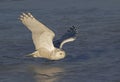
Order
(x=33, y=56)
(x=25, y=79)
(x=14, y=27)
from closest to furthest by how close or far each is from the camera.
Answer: (x=25, y=79)
(x=33, y=56)
(x=14, y=27)

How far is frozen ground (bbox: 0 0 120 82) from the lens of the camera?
12.4 meters

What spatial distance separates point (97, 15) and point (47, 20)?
55.9 inches

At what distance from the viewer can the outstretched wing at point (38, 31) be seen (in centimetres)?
1261

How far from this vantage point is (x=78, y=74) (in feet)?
40.4

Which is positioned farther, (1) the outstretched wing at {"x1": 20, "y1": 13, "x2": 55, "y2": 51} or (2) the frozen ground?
(1) the outstretched wing at {"x1": 20, "y1": 13, "x2": 55, "y2": 51}

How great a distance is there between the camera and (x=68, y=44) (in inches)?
579

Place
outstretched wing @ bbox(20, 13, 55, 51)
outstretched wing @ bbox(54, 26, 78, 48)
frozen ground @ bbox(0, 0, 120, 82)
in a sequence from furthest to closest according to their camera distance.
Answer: outstretched wing @ bbox(54, 26, 78, 48), outstretched wing @ bbox(20, 13, 55, 51), frozen ground @ bbox(0, 0, 120, 82)

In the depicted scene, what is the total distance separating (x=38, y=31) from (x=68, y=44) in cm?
212

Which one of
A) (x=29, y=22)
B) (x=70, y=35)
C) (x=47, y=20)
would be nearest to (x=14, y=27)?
(x=47, y=20)

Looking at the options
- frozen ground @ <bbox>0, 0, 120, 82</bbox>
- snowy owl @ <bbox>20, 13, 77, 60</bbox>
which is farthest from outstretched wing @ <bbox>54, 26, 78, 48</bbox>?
frozen ground @ <bbox>0, 0, 120, 82</bbox>

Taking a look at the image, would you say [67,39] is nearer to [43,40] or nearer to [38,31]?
[43,40]

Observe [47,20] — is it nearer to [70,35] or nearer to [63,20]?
[63,20]

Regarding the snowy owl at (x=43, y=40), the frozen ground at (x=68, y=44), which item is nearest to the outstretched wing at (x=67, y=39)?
the snowy owl at (x=43, y=40)

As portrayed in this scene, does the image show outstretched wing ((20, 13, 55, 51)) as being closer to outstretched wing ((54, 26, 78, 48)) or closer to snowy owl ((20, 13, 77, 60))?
snowy owl ((20, 13, 77, 60))
